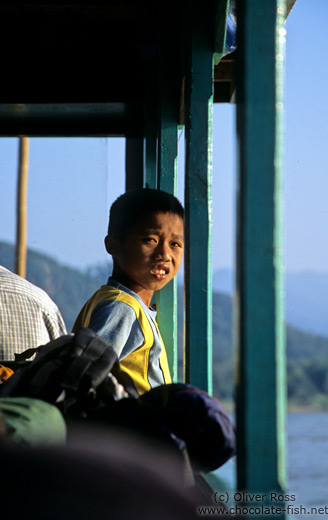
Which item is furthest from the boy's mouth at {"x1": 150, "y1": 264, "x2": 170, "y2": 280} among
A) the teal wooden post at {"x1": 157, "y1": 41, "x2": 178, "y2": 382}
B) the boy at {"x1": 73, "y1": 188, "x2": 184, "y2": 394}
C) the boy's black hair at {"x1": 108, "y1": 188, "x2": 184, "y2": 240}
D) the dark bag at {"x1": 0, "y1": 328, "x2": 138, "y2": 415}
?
the dark bag at {"x1": 0, "y1": 328, "x2": 138, "y2": 415}

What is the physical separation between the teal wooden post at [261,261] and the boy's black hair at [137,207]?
1.35 metres

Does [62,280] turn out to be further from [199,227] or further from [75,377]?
[75,377]

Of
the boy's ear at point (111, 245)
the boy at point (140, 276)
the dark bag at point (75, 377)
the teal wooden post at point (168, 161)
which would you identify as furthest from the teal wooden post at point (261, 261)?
the teal wooden post at point (168, 161)

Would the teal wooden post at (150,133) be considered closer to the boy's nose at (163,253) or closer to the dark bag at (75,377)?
the boy's nose at (163,253)

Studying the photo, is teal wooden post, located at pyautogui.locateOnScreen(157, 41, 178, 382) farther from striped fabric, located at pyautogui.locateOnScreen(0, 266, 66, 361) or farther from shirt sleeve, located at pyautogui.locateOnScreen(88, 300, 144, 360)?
shirt sleeve, located at pyautogui.locateOnScreen(88, 300, 144, 360)

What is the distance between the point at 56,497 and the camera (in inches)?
30.9

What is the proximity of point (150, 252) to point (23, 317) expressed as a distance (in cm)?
66

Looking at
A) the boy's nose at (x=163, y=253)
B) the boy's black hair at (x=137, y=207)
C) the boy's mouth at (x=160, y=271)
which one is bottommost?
the boy's mouth at (x=160, y=271)

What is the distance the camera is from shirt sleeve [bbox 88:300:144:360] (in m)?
1.92

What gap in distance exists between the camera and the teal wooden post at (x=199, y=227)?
6.30ft

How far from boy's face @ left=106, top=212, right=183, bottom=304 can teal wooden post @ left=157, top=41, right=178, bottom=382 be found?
0.58 meters

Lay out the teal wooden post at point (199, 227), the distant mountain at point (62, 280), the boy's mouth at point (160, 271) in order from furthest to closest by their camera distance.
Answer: the distant mountain at point (62, 280) → the boy's mouth at point (160, 271) → the teal wooden post at point (199, 227)

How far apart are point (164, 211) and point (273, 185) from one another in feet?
4.57

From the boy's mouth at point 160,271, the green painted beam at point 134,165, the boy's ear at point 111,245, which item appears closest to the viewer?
the boy's mouth at point 160,271
